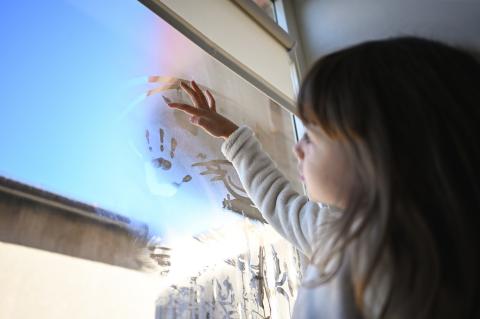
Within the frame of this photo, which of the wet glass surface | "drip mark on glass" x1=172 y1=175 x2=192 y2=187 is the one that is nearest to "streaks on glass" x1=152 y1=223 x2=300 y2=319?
the wet glass surface

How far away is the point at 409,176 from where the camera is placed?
0.42m

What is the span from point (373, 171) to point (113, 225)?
42 cm

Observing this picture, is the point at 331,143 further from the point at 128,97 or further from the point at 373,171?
the point at 128,97

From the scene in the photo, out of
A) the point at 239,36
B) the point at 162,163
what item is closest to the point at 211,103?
the point at 162,163

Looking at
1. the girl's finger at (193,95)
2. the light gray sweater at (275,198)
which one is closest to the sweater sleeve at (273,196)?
the light gray sweater at (275,198)

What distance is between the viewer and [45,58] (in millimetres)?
673

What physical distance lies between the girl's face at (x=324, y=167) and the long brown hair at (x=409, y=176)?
0.02 metres

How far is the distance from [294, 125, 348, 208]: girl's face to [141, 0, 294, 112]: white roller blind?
49cm

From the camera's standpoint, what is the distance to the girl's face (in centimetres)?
47

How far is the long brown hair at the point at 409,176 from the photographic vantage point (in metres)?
0.40

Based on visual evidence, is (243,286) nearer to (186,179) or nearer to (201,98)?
(186,179)

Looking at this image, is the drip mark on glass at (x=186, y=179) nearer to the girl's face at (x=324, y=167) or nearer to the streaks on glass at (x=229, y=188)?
the streaks on glass at (x=229, y=188)

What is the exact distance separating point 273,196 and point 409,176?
33 centimetres

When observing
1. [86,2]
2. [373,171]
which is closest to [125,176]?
[86,2]
